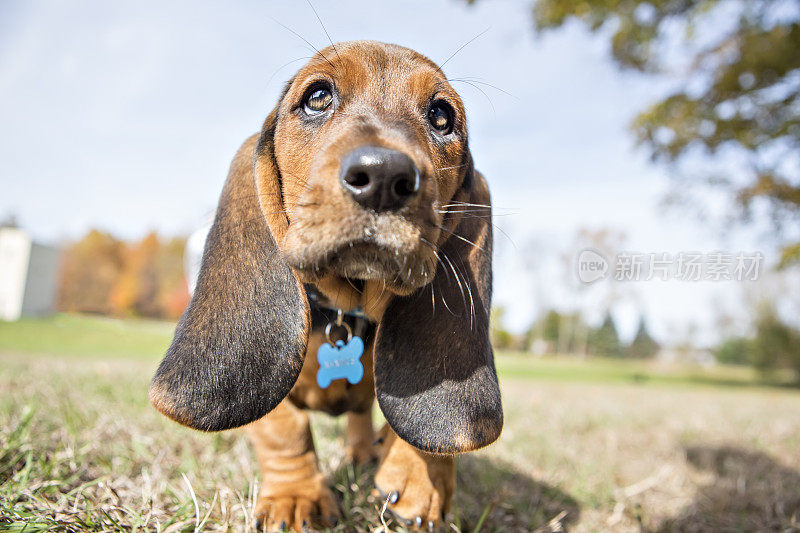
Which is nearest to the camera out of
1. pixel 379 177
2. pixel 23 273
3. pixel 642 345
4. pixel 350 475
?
pixel 379 177

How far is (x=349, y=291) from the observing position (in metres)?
2.15

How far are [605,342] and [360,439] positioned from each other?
1550 inches

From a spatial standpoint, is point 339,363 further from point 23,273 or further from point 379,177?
point 23,273

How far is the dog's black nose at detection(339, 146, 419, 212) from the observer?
146 cm

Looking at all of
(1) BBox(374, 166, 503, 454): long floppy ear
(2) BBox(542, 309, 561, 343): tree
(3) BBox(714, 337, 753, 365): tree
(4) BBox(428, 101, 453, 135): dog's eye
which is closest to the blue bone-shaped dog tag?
(1) BBox(374, 166, 503, 454): long floppy ear

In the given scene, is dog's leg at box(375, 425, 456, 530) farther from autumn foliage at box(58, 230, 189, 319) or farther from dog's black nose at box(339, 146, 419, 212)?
autumn foliage at box(58, 230, 189, 319)

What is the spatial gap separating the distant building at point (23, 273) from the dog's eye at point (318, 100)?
101ft

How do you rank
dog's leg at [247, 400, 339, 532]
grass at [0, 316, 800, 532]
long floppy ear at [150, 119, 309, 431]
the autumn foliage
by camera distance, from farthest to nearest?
1. the autumn foliage
2. dog's leg at [247, 400, 339, 532]
3. grass at [0, 316, 800, 532]
4. long floppy ear at [150, 119, 309, 431]

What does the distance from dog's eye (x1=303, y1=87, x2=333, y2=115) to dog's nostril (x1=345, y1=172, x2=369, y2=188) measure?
0.68m

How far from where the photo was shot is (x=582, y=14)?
9.23 metres

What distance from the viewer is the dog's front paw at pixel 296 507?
6.55 feet

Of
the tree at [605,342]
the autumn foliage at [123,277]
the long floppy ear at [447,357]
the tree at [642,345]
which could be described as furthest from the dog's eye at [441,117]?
the autumn foliage at [123,277]

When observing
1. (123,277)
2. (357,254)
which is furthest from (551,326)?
(357,254)

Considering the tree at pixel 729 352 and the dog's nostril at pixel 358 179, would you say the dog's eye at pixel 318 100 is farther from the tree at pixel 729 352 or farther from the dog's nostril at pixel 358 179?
the tree at pixel 729 352
